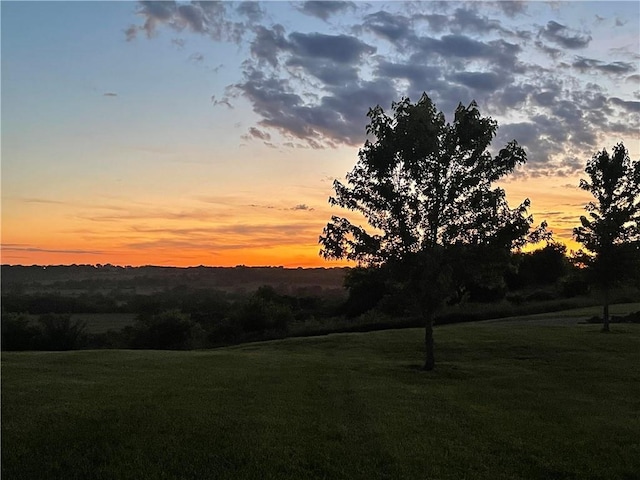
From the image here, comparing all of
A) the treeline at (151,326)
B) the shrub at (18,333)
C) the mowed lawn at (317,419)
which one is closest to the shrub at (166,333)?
the treeline at (151,326)

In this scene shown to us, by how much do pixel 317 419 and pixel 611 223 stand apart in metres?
24.2

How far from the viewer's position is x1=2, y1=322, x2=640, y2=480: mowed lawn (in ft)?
Answer: 28.8

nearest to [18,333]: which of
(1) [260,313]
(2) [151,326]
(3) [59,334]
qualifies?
(3) [59,334]

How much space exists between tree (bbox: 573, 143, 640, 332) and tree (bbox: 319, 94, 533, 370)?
13387 millimetres

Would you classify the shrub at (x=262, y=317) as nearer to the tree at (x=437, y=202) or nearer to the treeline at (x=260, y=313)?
the treeline at (x=260, y=313)

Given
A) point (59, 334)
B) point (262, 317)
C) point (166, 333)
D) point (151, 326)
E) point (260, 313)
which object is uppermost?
point (260, 313)

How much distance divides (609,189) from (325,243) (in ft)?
62.0

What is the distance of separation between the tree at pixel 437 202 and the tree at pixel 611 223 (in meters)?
13.4

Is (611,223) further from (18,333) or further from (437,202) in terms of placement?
(18,333)

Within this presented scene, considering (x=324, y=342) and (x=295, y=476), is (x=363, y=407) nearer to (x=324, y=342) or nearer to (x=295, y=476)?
(x=295, y=476)

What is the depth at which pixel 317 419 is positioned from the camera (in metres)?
11.7

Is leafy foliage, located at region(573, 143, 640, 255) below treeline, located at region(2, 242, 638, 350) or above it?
above

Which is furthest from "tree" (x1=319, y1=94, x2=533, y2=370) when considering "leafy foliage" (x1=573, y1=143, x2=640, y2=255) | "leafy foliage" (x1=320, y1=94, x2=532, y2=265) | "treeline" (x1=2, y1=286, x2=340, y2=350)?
"treeline" (x1=2, y1=286, x2=340, y2=350)

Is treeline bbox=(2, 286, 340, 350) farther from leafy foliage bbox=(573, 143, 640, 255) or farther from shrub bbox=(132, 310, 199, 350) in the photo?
leafy foliage bbox=(573, 143, 640, 255)
